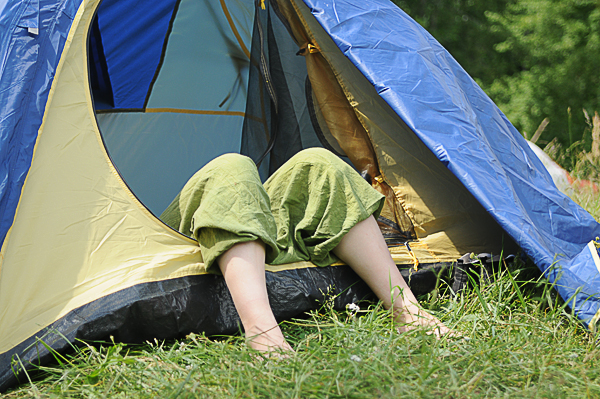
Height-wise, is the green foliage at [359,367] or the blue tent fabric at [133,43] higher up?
the blue tent fabric at [133,43]

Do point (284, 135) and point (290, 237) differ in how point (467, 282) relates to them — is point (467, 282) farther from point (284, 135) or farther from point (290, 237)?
point (284, 135)

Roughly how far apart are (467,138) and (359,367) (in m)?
0.71

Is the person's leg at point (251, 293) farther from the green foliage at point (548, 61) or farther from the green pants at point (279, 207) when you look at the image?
the green foliage at point (548, 61)

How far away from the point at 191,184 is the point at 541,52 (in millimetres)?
5499

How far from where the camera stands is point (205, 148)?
6.43ft

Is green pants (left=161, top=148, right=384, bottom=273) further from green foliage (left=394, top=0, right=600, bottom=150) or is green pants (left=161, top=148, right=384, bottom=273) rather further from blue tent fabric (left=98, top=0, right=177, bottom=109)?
green foliage (left=394, top=0, right=600, bottom=150)

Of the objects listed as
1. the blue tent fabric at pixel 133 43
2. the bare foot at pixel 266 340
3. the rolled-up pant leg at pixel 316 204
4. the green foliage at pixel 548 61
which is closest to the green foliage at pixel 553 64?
the green foliage at pixel 548 61

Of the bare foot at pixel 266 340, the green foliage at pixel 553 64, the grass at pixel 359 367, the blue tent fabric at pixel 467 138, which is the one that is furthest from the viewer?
the green foliage at pixel 553 64

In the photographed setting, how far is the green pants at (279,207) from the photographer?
0.99m

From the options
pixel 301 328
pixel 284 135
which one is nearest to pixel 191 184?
pixel 301 328

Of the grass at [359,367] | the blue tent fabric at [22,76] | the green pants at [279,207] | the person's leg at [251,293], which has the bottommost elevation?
the grass at [359,367]

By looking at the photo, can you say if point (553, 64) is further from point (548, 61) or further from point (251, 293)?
point (251, 293)

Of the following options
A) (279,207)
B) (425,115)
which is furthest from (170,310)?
(425,115)

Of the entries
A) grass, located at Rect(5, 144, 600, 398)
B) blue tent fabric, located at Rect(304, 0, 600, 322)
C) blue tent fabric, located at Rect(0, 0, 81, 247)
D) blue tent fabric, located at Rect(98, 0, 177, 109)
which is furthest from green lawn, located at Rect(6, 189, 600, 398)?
blue tent fabric, located at Rect(98, 0, 177, 109)
